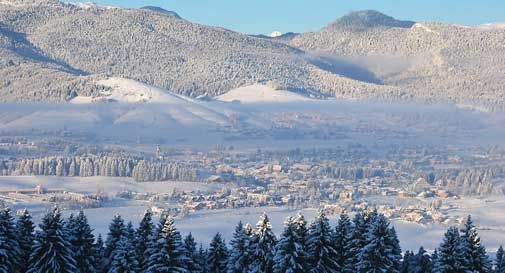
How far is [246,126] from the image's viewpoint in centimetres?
11719

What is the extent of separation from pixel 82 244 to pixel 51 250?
1.38 meters

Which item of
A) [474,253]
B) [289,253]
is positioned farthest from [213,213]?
[474,253]

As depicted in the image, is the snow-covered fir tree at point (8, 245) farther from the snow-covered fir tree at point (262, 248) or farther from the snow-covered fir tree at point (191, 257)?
the snow-covered fir tree at point (262, 248)

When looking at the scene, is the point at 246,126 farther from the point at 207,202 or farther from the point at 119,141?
the point at 207,202

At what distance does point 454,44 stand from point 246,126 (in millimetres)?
97667

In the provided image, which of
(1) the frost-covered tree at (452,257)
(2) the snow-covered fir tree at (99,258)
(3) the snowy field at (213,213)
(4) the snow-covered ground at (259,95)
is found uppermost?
(4) the snow-covered ground at (259,95)

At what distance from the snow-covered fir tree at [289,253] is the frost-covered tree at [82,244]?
15.0ft

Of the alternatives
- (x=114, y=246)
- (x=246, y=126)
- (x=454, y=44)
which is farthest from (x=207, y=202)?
(x=454, y=44)

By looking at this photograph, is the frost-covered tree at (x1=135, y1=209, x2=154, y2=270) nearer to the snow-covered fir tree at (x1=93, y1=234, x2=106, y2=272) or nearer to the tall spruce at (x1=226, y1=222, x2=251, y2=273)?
the snow-covered fir tree at (x1=93, y1=234, x2=106, y2=272)

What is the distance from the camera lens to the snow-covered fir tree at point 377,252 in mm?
18406

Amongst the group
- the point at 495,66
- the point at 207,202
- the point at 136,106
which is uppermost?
the point at 495,66

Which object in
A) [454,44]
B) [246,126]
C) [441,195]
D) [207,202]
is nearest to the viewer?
[207,202]

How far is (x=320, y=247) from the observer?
18.7m

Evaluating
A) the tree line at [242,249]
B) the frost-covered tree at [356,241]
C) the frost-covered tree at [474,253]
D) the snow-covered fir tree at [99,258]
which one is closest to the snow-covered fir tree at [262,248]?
the tree line at [242,249]
